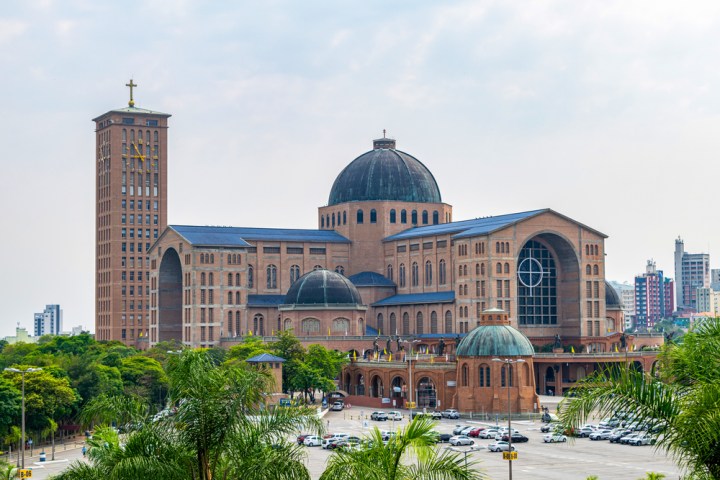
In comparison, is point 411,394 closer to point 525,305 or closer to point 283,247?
point 525,305

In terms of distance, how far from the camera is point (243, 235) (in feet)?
594

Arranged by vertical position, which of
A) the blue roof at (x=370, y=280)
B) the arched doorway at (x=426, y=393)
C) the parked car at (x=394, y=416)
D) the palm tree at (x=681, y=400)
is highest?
the blue roof at (x=370, y=280)

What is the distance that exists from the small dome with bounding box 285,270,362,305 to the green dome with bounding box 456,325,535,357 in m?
37.8

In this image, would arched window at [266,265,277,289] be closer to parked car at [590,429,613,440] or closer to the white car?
the white car

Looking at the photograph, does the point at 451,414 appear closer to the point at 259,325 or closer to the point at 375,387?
the point at 375,387

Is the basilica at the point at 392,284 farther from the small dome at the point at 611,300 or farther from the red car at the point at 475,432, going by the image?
the red car at the point at 475,432

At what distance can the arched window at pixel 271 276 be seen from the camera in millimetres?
182750

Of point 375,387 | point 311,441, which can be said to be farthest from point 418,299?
point 311,441

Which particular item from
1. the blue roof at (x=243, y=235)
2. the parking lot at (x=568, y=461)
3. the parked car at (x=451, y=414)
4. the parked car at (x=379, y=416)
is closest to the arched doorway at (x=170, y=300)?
the blue roof at (x=243, y=235)

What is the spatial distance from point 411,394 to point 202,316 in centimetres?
4354

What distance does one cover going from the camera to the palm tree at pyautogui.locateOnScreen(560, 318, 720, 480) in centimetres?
2391

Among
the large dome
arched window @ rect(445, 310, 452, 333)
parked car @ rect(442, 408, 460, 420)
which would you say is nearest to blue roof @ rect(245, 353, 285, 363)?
parked car @ rect(442, 408, 460, 420)

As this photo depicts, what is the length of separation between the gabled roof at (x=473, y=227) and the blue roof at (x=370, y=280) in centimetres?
565

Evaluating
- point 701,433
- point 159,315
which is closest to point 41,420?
point 159,315
